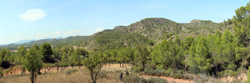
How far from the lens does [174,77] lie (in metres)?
18.9

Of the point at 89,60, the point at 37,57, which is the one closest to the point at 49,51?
the point at 37,57

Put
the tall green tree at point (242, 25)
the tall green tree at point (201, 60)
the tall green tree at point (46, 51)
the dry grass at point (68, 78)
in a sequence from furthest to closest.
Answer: the tall green tree at point (46, 51) < the tall green tree at point (201, 60) < the tall green tree at point (242, 25) < the dry grass at point (68, 78)

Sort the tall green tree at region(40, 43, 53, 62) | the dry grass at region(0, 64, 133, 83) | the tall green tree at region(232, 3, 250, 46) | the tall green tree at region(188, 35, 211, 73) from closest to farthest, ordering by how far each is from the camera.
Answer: the dry grass at region(0, 64, 133, 83), the tall green tree at region(232, 3, 250, 46), the tall green tree at region(188, 35, 211, 73), the tall green tree at region(40, 43, 53, 62)

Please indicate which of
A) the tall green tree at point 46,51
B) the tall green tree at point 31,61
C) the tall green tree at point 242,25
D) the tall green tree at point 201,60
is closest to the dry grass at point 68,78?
the tall green tree at point 31,61

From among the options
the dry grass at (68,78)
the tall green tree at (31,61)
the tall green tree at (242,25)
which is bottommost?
the dry grass at (68,78)

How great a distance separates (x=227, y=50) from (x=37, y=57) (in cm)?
2899

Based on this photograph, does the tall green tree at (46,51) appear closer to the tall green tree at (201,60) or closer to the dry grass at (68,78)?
the dry grass at (68,78)

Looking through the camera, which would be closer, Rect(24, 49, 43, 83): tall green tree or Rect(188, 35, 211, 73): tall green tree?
Rect(24, 49, 43, 83): tall green tree

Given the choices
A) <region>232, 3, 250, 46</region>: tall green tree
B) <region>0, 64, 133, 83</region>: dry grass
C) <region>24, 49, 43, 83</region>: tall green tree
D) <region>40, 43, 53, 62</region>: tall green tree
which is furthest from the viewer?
<region>40, 43, 53, 62</region>: tall green tree

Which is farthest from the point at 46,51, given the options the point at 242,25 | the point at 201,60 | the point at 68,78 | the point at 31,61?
the point at 242,25

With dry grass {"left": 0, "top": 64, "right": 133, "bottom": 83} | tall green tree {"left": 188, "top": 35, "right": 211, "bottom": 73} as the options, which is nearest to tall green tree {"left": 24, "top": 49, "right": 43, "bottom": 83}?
dry grass {"left": 0, "top": 64, "right": 133, "bottom": 83}

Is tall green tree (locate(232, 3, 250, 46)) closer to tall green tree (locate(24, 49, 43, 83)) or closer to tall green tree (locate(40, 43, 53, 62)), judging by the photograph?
tall green tree (locate(24, 49, 43, 83))

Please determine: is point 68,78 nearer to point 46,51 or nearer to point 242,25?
point 242,25

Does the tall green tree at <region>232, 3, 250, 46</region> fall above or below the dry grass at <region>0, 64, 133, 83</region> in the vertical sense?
above
